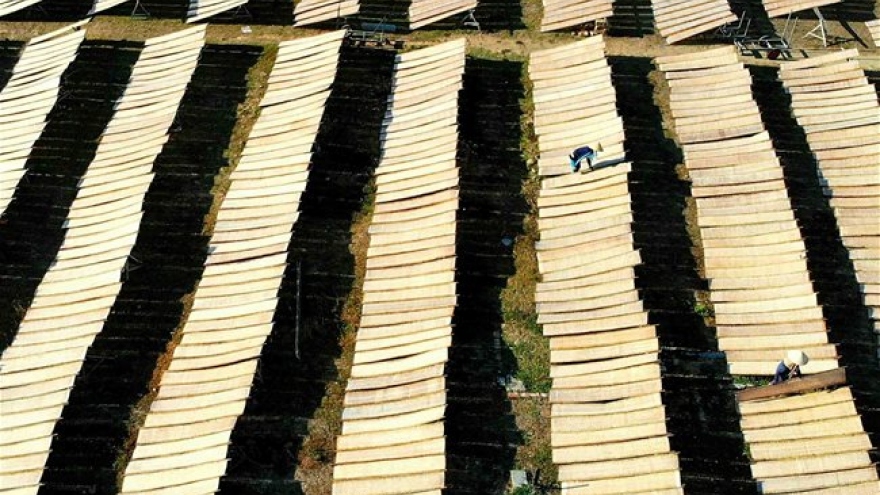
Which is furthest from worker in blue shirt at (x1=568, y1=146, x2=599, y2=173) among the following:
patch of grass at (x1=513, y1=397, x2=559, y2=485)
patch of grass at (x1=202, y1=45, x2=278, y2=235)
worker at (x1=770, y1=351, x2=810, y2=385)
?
patch of grass at (x1=202, y1=45, x2=278, y2=235)

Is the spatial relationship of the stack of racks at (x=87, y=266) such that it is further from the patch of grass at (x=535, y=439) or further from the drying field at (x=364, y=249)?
the patch of grass at (x=535, y=439)

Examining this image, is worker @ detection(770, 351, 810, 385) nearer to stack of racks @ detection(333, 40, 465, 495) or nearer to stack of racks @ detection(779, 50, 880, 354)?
stack of racks @ detection(779, 50, 880, 354)

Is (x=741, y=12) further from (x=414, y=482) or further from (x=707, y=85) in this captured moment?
(x=414, y=482)

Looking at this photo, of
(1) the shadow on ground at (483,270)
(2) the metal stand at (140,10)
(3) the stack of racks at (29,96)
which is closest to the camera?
(1) the shadow on ground at (483,270)

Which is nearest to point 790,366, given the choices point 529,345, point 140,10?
point 529,345

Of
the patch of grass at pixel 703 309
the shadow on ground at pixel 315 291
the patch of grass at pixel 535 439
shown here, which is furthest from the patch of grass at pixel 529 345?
the shadow on ground at pixel 315 291

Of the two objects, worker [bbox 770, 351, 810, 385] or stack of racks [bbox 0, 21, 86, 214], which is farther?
stack of racks [bbox 0, 21, 86, 214]
